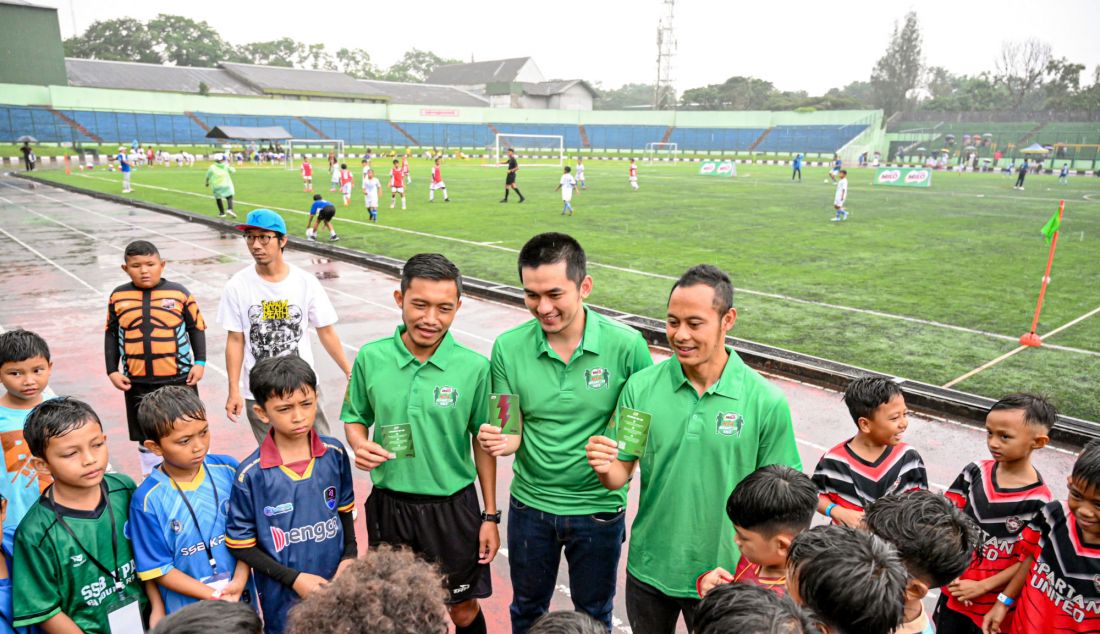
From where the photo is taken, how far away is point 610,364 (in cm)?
334

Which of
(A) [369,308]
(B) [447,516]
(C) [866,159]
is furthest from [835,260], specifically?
(C) [866,159]

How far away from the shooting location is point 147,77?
67250mm

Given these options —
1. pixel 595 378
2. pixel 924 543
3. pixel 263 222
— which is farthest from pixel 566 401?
pixel 263 222

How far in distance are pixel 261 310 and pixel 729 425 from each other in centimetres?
371

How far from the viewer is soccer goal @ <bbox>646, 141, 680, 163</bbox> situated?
6888cm

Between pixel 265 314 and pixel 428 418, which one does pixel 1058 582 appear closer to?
pixel 428 418

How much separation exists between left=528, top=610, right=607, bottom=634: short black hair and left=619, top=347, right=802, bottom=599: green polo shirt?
111cm

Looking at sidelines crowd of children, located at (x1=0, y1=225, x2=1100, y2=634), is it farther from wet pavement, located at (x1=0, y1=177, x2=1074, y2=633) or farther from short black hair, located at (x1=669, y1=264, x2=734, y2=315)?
wet pavement, located at (x1=0, y1=177, x2=1074, y2=633)

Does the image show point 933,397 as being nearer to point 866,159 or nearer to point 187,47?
point 866,159

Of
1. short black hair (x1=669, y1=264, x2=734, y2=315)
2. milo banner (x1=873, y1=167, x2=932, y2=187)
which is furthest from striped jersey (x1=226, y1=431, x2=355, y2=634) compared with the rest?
milo banner (x1=873, y1=167, x2=932, y2=187)

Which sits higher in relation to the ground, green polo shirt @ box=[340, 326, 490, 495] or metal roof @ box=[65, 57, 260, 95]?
metal roof @ box=[65, 57, 260, 95]

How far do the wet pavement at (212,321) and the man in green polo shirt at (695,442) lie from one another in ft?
4.65

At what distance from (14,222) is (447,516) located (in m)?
25.7

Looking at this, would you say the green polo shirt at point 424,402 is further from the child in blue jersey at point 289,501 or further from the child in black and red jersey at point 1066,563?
the child in black and red jersey at point 1066,563
